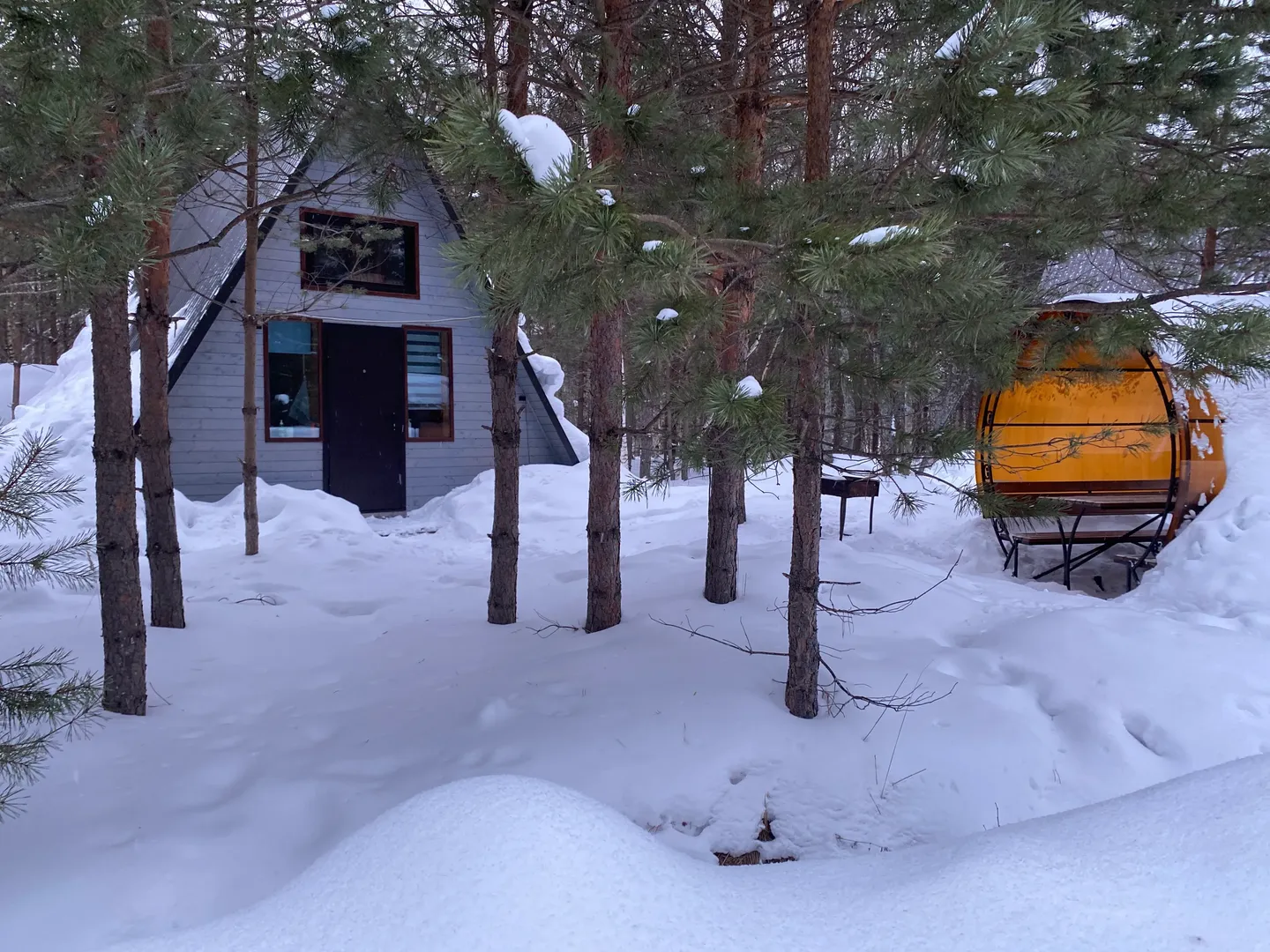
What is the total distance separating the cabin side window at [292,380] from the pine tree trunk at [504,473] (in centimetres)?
607

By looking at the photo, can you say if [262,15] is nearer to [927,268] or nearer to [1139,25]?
[927,268]

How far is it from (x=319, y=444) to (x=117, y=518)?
7.38m

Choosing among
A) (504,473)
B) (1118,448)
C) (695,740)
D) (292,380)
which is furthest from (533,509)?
(695,740)

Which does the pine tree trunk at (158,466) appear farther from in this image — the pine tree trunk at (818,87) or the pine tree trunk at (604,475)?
the pine tree trunk at (818,87)

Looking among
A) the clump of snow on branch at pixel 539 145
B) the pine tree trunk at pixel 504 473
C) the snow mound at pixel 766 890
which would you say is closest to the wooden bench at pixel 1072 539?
the pine tree trunk at pixel 504 473

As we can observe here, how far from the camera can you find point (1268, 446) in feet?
23.2

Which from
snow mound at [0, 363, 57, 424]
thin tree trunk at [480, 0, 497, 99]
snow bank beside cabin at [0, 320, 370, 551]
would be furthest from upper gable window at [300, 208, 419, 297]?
snow mound at [0, 363, 57, 424]

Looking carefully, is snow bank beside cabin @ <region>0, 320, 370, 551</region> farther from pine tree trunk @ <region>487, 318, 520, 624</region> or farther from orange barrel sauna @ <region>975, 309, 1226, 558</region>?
orange barrel sauna @ <region>975, 309, 1226, 558</region>

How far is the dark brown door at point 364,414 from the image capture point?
11.4 metres

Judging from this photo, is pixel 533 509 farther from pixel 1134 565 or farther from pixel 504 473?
pixel 1134 565

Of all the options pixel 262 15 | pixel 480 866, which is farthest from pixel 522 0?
pixel 480 866

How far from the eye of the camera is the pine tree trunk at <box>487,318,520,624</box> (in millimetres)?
6121

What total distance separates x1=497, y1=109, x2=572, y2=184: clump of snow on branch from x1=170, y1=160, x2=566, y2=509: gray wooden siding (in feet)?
23.6

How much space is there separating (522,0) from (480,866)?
5.50 meters
